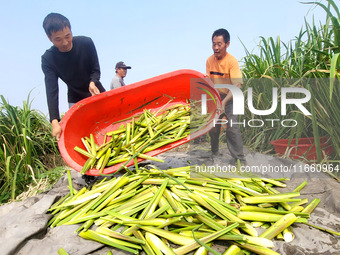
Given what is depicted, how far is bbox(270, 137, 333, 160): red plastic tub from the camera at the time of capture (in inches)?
125

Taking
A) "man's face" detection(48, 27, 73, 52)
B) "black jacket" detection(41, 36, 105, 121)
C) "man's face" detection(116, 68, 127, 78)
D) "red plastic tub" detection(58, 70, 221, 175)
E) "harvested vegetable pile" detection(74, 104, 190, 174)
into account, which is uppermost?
"man's face" detection(48, 27, 73, 52)

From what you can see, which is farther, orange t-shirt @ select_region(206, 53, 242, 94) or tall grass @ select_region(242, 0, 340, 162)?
orange t-shirt @ select_region(206, 53, 242, 94)

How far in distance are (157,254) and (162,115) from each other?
1779mm

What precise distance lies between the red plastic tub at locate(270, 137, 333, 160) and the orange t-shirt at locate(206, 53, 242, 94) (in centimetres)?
108

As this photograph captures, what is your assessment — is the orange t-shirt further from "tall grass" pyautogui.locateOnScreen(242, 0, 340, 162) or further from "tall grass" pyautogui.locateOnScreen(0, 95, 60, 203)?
"tall grass" pyautogui.locateOnScreen(0, 95, 60, 203)

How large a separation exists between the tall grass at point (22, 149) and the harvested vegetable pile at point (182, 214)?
1.53 meters

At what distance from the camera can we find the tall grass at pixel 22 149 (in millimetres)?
3520

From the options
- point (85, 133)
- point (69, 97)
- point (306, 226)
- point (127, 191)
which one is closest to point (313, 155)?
point (306, 226)

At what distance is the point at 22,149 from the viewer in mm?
3764

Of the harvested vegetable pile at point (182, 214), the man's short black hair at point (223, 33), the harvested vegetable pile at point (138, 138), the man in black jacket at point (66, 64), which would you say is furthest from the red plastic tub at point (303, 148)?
the man in black jacket at point (66, 64)

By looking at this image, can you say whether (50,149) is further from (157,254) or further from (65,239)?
(157,254)

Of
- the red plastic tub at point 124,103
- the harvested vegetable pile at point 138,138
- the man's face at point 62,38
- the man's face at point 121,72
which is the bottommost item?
the harvested vegetable pile at point 138,138

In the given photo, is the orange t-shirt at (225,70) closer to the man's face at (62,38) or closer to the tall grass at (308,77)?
the tall grass at (308,77)

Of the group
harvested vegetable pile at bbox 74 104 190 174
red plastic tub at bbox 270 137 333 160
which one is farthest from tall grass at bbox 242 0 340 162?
harvested vegetable pile at bbox 74 104 190 174
